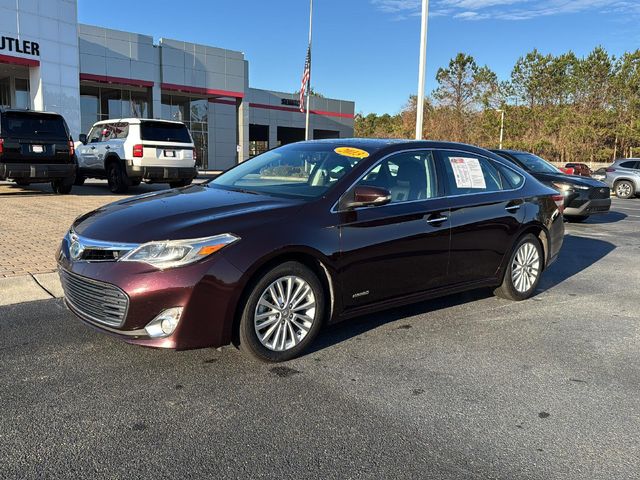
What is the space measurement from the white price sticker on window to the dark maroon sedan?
0.02 meters

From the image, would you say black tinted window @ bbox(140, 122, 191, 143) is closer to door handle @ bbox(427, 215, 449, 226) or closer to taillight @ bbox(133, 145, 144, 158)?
taillight @ bbox(133, 145, 144, 158)

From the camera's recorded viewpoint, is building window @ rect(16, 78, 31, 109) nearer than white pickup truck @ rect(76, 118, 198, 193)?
No

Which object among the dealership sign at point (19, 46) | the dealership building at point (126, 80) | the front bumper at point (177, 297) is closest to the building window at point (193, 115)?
the dealership building at point (126, 80)

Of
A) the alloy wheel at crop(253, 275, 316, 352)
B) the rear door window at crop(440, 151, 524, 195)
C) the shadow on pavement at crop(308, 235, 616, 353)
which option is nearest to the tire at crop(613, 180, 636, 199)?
the shadow on pavement at crop(308, 235, 616, 353)

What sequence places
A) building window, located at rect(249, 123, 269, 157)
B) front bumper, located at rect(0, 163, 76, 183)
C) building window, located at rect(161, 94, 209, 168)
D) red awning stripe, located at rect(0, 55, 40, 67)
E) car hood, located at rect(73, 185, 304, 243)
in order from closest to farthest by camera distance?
car hood, located at rect(73, 185, 304, 243) → front bumper, located at rect(0, 163, 76, 183) → red awning stripe, located at rect(0, 55, 40, 67) → building window, located at rect(161, 94, 209, 168) → building window, located at rect(249, 123, 269, 157)

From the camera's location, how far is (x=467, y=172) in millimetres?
5199

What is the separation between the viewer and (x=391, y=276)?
4.42m

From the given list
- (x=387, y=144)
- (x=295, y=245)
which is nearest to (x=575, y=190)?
(x=387, y=144)

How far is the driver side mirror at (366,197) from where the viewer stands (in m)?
4.09

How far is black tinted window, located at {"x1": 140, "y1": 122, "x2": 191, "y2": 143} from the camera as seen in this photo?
569 inches

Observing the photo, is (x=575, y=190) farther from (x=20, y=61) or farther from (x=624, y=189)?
(x=20, y=61)

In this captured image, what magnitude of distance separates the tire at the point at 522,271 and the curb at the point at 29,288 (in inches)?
174

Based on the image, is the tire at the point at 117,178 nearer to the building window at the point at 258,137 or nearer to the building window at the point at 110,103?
the building window at the point at 110,103

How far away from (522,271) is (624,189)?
19.5 m
